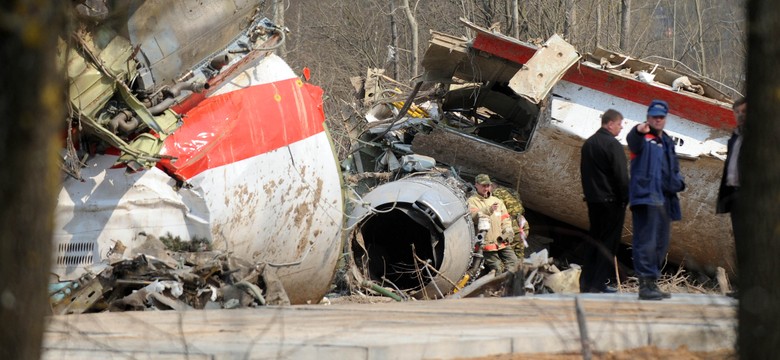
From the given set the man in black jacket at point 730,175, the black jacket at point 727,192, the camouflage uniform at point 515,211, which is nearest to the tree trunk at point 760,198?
the man in black jacket at point 730,175

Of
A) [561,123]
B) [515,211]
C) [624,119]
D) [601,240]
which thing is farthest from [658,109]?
[515,211]

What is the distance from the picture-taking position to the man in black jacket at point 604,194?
773 cm

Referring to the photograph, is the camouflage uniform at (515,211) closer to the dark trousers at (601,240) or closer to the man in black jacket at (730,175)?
the dark trousers at (601,240)

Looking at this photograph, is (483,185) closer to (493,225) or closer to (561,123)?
(493,225)

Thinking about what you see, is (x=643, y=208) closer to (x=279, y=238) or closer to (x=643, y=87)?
(x=279, y=238)

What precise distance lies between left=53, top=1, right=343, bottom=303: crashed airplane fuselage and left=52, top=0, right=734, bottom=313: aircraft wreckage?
2cm

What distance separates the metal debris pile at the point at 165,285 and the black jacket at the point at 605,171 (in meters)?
2.52

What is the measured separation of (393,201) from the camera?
12695 millimetres

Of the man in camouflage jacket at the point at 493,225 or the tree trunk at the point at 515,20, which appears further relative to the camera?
the tree trunk at the point at 515,20

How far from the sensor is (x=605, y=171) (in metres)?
7.80

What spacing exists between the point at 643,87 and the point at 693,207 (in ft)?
5.90

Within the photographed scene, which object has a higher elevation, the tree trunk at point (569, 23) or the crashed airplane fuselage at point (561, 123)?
the tree trunk at point (569, 23)

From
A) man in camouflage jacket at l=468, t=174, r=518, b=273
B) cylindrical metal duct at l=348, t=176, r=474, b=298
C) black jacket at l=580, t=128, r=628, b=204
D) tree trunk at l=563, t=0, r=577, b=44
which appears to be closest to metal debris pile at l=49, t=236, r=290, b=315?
black jacket at l=580, t=128, r=628, b=204

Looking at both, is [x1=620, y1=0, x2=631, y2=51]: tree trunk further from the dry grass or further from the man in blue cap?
the man in blue cap
